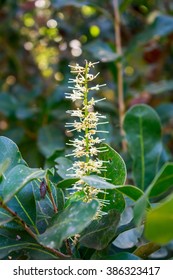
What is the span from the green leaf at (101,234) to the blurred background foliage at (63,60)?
30.0 inches

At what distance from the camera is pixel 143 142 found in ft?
2.68

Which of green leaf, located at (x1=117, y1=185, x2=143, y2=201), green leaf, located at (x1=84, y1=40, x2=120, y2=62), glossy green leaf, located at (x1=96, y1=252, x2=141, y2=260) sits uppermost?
green leaf, located at (x1=84, y1=40, x2=120, y2=62)

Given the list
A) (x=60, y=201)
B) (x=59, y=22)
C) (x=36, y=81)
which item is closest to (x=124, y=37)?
(x=59, y=22)

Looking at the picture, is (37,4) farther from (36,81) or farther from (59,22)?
(36,81)

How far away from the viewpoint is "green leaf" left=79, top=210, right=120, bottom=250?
554 millimetres

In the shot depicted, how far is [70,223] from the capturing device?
486mm

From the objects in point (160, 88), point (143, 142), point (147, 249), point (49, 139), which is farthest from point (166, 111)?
point (147, 249)

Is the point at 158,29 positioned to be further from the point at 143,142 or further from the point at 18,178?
the point at 18,178

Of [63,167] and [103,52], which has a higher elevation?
[103,52]

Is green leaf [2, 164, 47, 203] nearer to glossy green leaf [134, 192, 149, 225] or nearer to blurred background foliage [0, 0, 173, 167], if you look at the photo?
glossy green leaf [134, 192, 149, 225]

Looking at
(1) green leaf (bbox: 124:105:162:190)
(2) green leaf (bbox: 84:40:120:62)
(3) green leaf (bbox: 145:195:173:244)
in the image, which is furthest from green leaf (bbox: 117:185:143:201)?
(2) green leaf (bbox: 84:40:120:62)

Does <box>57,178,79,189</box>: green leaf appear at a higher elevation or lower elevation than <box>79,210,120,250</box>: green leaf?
higher

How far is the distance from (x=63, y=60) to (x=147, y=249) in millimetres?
1250

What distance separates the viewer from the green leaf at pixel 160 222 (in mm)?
416
